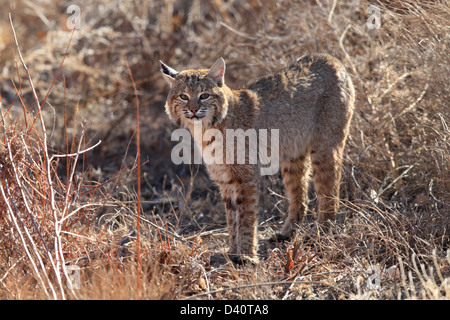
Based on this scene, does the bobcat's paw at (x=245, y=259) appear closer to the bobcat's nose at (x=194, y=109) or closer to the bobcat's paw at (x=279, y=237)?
the bobcat's paw at (x=279, y=237)

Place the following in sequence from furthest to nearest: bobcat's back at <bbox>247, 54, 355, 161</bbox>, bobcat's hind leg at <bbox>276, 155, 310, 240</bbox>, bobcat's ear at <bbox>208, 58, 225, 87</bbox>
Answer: bobcat's hind leg at <bbox>276, 155, 310, 240</bbox>, bobcat's back at <bbox>247, 54, 355, 161</bbox>, bobcat's ear at <bbox>208, 58, 225, 87</bbox>

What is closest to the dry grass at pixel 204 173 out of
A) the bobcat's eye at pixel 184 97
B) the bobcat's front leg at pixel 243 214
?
the bobcat's front leg at pixel 243 214

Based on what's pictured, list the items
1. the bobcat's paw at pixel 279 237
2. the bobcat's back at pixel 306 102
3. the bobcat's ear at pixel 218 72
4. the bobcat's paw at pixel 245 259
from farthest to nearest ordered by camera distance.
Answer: the bobcat's paw at pixel 279 237
the bobcat's back at pixel 306 102
the bobcat's ear at pixel 218 72
the bobcat's paw at pixel 245 259

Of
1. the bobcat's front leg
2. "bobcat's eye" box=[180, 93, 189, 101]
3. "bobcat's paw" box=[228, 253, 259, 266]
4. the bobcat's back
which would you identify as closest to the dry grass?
"bobcat's paw" box=[228, 253, 259, 266]

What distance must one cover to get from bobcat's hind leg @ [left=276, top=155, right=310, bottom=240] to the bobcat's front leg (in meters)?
0.80

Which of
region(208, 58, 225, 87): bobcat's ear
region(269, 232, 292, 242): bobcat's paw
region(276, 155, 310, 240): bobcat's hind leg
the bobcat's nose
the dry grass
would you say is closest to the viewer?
the dry grass

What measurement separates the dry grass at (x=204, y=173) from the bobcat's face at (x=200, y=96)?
0.62 m

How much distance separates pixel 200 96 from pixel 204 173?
250 centimetres

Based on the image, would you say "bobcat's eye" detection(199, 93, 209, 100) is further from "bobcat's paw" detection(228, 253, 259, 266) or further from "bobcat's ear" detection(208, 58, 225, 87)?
"bobcat's paw" detection(228, 253, 259, 266)

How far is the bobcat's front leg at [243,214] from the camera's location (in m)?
5.05

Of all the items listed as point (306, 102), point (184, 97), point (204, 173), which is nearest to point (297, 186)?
point (306, 102)

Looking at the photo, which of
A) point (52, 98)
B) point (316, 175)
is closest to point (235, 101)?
point (316, 175)

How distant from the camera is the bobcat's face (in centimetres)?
502

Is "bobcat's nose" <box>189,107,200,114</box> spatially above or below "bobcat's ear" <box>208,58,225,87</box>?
below
